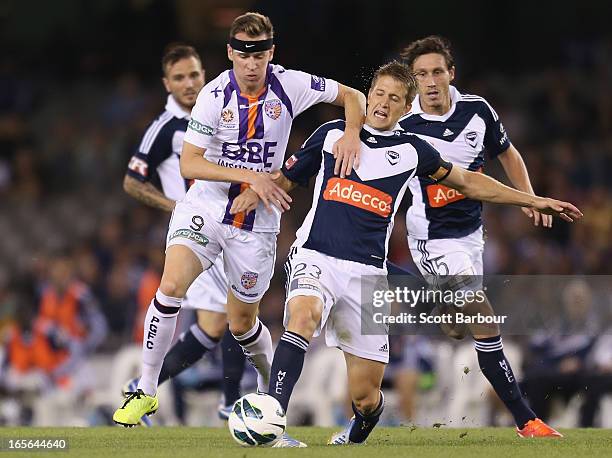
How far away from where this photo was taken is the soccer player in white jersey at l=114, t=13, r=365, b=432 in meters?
7.58

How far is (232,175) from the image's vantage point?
24.3 feet

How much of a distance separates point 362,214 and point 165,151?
2.48 m

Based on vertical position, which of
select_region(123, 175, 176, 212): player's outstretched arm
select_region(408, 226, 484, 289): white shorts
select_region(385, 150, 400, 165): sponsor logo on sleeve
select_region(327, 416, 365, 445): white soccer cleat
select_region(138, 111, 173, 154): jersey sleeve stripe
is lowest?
select_region(327, 416, 365, 445): white soccer cleat

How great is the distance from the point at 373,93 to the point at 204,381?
21.2ft

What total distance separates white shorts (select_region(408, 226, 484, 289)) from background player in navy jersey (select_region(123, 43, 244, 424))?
1548 mm

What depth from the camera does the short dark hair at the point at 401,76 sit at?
24.3 ft

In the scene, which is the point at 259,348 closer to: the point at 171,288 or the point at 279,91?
the point at 171,288

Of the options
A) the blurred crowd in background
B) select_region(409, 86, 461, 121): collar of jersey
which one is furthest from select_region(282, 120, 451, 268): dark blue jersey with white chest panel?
the blurred crowd in background

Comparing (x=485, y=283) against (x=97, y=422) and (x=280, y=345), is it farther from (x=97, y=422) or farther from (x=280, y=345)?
(x=97, y=422)

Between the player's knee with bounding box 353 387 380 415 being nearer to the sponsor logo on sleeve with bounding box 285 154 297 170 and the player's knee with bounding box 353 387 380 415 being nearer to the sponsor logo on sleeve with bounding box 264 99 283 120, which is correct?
the sponsor logo on sleeve with bounding box 285 154 297 170

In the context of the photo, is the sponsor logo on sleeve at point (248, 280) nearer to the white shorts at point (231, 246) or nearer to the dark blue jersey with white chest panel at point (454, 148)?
the white shorts at point (231, 246)

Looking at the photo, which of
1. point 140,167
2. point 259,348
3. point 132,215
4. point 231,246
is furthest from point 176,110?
point 132,215

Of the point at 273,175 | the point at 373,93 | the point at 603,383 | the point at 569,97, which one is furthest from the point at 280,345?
the point at 569,97

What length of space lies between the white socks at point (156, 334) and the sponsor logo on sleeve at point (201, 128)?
101cm
